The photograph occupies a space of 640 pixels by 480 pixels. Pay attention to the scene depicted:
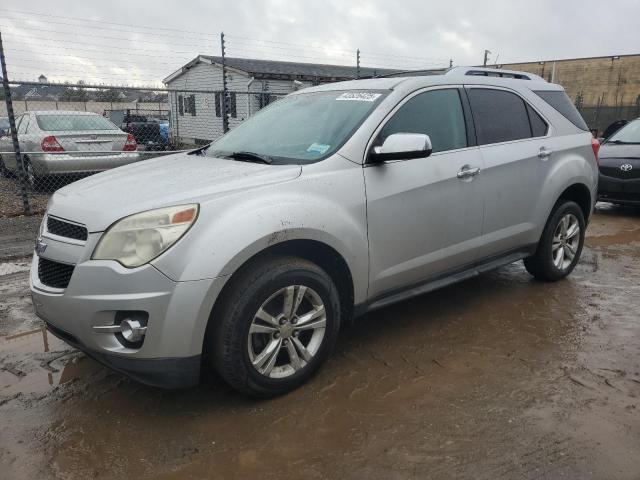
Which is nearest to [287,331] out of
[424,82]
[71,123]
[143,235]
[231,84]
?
[143,235]

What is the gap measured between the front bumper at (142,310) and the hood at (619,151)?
7.79m

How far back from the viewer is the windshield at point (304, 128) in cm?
331

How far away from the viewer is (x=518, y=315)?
13.8ft

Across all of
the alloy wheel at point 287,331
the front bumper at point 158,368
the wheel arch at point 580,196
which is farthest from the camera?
the wheel arch at point 580,196

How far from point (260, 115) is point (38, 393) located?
251cm

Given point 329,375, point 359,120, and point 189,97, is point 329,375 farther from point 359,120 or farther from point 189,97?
point 189,97

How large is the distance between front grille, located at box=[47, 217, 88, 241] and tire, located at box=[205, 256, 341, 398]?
0.80 m

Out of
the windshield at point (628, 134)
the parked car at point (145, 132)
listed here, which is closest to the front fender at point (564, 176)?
the windshield at point (628, 134)

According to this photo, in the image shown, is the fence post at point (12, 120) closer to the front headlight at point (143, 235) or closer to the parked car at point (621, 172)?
the front headlight at point (143, 235)

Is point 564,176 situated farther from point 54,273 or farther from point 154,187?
point 54,273

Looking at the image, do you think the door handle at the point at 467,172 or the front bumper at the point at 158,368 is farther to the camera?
the door handle at the point at 467,172

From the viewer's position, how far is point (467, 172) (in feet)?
12.2

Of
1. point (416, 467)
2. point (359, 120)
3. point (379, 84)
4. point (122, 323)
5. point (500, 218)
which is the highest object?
point (379, 84)

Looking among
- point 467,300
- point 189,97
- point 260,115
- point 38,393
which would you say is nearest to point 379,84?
point 260,115
